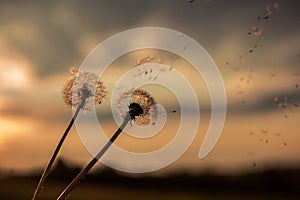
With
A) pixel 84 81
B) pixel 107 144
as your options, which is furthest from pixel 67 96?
pixel 107 144

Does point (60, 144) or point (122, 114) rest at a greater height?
point (122, 114)

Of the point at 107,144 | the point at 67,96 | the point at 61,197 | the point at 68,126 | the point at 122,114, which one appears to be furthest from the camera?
the point at 67,96

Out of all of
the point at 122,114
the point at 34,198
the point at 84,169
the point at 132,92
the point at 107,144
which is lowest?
the point at 34,198

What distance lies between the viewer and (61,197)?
167 inches

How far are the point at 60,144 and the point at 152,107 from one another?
4.83ft

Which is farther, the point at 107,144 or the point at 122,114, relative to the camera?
the point at 122,114

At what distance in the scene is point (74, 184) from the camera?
4.29 meters

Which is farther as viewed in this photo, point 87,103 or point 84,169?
point 87,103

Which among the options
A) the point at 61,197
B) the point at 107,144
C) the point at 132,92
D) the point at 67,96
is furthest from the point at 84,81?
the point at 61,197

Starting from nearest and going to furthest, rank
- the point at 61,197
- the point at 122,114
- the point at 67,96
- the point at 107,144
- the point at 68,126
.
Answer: the point at 61,197 → the point at 107,144 → the point at 68,126 → the point at 122,114 → the point at 67,96

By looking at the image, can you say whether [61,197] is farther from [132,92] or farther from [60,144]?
[132,92]

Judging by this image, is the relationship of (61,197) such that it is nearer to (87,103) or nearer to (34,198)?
(34,198)

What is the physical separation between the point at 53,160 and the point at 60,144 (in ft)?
0.56

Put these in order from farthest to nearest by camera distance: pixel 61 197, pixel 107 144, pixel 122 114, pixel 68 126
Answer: pixel 122 114 < pixel 68 126 < pixel 107 144 < pixel 61 197
